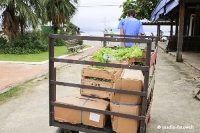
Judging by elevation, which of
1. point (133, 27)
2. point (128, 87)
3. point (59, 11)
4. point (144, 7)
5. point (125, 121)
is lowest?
point (125, 121)

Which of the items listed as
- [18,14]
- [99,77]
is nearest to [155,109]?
[99,77]

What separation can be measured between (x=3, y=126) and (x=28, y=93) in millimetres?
2062

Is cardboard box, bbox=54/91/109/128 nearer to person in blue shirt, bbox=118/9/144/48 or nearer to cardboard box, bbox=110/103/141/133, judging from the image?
cardboard box, bbox=110/103/141/133

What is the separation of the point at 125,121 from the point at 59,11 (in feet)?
64.9

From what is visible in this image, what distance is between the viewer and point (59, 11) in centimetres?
2108

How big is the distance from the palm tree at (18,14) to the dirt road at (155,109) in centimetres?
730

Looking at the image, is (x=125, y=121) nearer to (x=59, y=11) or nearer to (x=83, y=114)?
(x=83, y=114)

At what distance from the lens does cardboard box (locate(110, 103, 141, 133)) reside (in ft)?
8.38

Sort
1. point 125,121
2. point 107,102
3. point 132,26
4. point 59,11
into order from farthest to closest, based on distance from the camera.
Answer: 1. point 59,11
2. point 132,26
3. point 107,102
4. point 125,121

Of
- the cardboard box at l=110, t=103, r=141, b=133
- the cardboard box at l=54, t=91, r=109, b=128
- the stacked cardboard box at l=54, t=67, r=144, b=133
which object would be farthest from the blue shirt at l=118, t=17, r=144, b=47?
the cardboard box at l=110, t=103, r=141, b=133

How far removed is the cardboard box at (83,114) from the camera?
2.67 m

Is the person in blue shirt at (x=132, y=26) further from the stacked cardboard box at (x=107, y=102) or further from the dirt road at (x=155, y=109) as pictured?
the stacked cardboard box at (x=107, y=102)

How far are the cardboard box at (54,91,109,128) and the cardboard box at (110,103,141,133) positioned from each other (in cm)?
15

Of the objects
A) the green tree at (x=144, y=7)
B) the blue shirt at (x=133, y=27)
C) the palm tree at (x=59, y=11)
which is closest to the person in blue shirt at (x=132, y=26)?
the blue shirt at (x=133, y=27)
